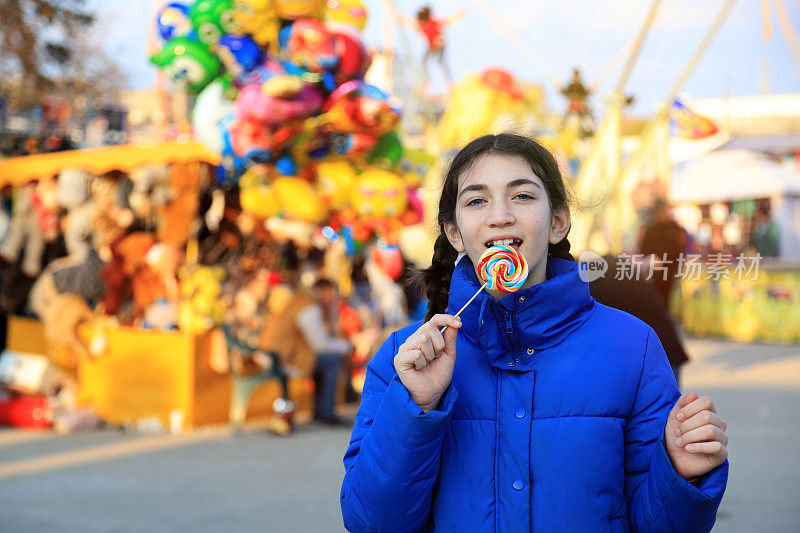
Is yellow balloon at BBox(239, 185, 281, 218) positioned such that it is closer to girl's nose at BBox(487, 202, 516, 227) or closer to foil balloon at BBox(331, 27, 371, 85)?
foil balloon at BBox(331, 27, 371, 85)

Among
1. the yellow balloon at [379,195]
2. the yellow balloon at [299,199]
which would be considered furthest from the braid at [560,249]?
the yellow balloon at [299,199]

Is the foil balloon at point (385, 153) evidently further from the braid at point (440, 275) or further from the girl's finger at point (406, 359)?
the girl's finger at point (406, 359)

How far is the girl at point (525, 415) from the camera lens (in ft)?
5.06

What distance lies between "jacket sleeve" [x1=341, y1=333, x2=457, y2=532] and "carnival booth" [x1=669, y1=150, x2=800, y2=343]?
11.9 m

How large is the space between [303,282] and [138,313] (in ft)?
4.93

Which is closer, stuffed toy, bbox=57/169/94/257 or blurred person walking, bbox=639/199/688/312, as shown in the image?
blurred person walking, bbox=639/199/688/312

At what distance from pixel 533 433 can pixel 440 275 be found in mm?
533

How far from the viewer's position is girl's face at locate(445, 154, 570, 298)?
168cm

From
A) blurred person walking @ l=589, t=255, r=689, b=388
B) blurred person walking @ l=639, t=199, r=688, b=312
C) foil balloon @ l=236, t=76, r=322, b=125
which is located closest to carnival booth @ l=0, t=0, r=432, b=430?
foil balloon @ l=236, t=76, r=322, b=125

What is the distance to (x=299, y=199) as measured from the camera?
6562mm

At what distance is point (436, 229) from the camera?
2.18 meters

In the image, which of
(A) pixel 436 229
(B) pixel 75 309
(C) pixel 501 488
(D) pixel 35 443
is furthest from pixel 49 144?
(C) pixel 501 488

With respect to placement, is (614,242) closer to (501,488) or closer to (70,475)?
(70,475)

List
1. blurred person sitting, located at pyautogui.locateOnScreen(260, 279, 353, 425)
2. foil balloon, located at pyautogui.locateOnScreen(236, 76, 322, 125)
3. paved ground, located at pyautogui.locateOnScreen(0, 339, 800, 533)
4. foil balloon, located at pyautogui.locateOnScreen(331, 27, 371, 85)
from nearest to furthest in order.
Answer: paved ground, located at pyautogui.locateOnScreen(0, 339, 800, 533) → foil balloon, located at pyautogui.locateOnScreen(236, 76, 322, 125) → foil balloon, located at pyautogui.locateOnScreen(331, 27, 371, 85) → blurred person sitting, located at pyautogui.locateOnScreen(260, 279, 353, 425)
